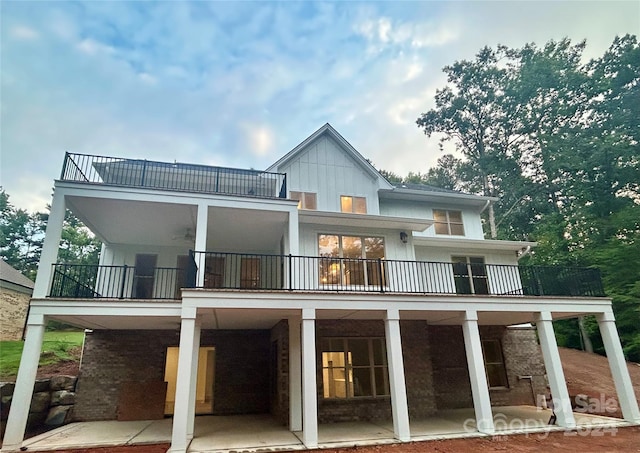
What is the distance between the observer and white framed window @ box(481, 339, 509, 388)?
1294 centimetres

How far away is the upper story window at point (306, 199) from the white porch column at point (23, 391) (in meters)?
8.18

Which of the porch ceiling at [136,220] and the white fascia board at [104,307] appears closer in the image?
the white fascia board at [104,307]

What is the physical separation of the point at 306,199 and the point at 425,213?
211 inches

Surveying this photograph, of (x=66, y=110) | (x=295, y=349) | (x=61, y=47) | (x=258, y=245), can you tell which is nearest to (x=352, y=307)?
(x=295, y=349)

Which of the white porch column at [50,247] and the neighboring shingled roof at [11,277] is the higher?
the neighboring shingled roof at [11,277]

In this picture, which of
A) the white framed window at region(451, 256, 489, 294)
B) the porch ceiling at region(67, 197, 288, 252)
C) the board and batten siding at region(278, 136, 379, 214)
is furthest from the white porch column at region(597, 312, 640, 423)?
the porch ceiling at region(67, 197, 288, 252)

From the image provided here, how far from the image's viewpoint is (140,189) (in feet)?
29.2

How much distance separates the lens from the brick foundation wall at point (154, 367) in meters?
10.9

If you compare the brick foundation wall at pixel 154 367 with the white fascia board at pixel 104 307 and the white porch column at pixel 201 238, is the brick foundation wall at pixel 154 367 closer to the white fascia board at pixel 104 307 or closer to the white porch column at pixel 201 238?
the white fascia board at pixel 104 307

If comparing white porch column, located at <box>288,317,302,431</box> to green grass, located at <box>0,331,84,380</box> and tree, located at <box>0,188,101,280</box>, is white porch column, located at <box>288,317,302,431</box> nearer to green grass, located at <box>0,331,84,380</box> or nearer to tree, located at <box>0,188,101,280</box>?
green grass, located at <box>0,331,84,380</box>

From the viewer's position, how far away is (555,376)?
9109 millimetres

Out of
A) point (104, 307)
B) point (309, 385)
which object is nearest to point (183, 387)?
point (309, 385)

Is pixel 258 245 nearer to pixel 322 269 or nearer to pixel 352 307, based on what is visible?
pixel 322 269

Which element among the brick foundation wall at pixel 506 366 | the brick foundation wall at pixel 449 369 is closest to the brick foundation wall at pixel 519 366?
the brick foundation wall at pixel 506 366
